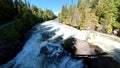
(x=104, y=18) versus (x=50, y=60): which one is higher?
(x=104, y=18)

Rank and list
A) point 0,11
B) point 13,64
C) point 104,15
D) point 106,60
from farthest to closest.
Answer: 1. point 104,15
2. point 0,11
3. point 13,64
4. point 106,60

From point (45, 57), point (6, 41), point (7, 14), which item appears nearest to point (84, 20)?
point (7, 14)

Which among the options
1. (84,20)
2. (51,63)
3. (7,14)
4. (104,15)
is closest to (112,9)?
(104,15)

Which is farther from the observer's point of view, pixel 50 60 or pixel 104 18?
pixel 104 18

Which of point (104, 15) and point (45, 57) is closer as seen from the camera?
point (45, 57)

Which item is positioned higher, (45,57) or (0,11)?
(0,11)

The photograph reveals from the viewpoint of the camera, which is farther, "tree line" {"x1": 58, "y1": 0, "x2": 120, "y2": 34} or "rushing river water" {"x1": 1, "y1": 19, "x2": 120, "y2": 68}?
"tree line" {"x1": 58, "y1": 0, "x2": 120, "y2": 34}

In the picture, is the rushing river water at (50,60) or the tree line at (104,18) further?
the tree line at (104,18)

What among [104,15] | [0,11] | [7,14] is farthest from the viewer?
[104,15]

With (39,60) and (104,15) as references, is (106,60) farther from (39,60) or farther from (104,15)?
(104,15)

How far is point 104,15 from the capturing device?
71.2 metres

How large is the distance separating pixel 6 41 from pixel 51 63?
12.9m

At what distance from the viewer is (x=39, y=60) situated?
97.1ft

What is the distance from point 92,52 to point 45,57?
666 cm
